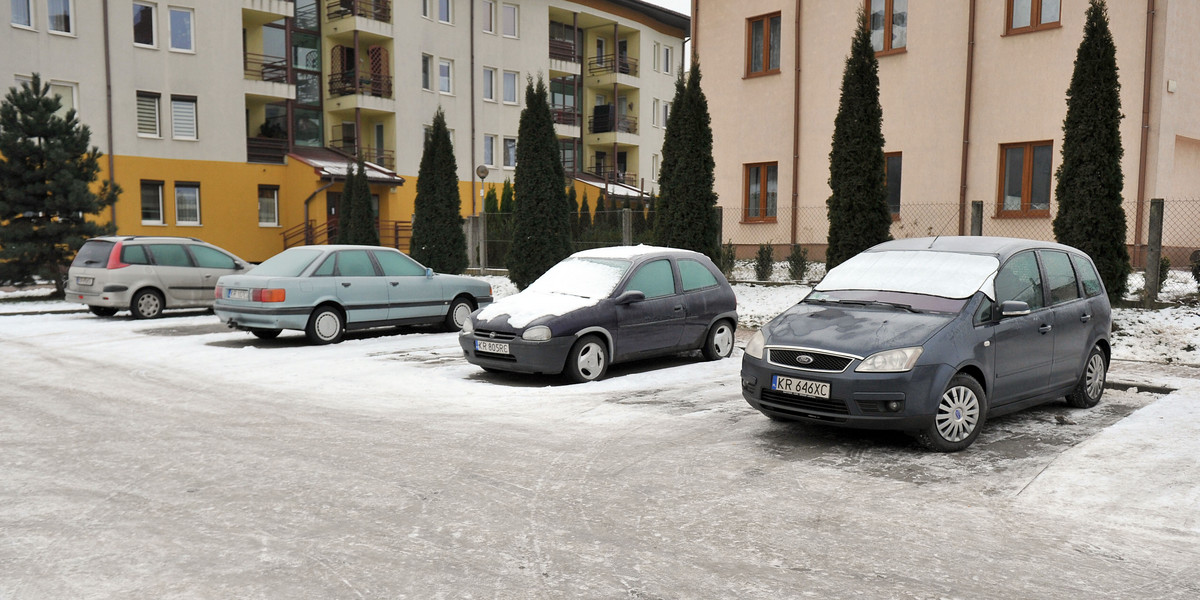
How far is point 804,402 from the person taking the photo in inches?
268

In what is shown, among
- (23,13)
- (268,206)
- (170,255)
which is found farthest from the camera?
(268,206)

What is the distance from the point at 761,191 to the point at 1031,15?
7.50 m

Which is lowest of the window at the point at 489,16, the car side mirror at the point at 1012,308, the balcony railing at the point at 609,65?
the car side mirror at the point at 1012,308

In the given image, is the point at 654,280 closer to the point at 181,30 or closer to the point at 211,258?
the point at 211,258

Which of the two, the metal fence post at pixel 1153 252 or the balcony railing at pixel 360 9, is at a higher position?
the balcony railing at pixel 360 9

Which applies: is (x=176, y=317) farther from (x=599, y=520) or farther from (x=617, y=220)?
(x=599, y=520)

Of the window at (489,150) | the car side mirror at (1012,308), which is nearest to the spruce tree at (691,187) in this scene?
the car side mirror at (1012,308)

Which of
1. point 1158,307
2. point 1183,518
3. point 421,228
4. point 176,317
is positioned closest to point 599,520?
point 1183,518

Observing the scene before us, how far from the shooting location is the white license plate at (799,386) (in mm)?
6660

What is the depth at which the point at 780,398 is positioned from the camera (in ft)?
22.9

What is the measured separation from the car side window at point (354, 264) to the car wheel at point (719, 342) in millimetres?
5652

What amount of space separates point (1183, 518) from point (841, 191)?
11342 millimetres

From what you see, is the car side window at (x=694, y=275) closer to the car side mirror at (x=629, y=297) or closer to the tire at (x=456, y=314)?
the car side mirror at (x=629, y=297)

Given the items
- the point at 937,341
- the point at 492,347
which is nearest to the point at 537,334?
the point at 492,347
